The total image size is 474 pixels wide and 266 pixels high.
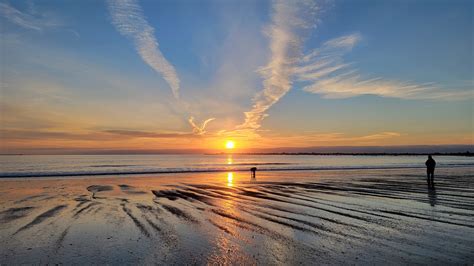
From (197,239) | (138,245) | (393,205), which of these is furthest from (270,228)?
(393,205)

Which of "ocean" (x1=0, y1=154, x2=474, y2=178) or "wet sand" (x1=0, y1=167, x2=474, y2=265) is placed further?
"ocean" (x1=0, y1=154, x2=474, y2=178)

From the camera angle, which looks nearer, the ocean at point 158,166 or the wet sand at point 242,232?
the wet sand at point 242,232

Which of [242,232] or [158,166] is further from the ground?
[158,166]

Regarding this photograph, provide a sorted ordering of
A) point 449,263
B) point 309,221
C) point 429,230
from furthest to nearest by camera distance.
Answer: point 309,221 → point 429,230 → point 449,263

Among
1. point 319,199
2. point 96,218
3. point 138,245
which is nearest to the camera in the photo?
point 138,245

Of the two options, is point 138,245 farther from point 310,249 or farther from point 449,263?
point 449,263

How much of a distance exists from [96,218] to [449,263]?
10.7 meters

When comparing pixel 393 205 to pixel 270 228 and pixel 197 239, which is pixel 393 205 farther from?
pixel 197 239

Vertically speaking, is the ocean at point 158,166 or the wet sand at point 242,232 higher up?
the ocean at point 158,166

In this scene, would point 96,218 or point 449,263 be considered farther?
point 96,218

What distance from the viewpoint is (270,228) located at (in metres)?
9.49

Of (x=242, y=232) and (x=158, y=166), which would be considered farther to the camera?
(x=158, y=166)

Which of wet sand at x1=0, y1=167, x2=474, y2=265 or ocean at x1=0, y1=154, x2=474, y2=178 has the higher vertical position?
ocean at x1=0, y1=154, x2=474, y2=178

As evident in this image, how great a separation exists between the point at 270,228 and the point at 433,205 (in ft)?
26.9
